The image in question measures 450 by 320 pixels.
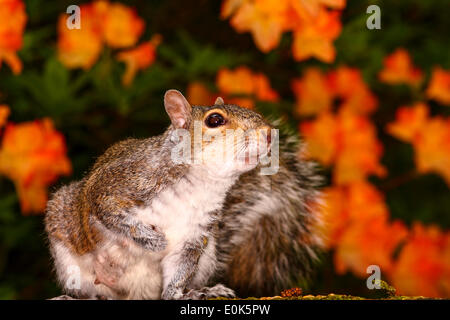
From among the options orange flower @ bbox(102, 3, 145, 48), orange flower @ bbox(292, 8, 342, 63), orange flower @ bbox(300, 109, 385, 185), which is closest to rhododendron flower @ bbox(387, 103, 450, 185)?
orange flower @ bbox(300, 109, 385, 185)

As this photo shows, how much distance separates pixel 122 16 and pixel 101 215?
1.77ft

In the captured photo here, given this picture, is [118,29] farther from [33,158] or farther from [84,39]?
[33,158]

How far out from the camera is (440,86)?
6.41 ft

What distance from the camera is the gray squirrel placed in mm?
938

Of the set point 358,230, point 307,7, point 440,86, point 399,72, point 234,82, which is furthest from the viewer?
point 399,72

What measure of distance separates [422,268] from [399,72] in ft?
1.87

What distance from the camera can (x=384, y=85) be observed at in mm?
2111

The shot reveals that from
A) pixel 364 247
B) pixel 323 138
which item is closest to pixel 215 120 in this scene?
pixel 323 138

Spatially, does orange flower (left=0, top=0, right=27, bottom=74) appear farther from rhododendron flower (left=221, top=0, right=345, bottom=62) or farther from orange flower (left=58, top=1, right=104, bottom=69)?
rhododendron flower (left=221, top=0, right=345, bottom=62)

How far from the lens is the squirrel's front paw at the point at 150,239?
995 mm

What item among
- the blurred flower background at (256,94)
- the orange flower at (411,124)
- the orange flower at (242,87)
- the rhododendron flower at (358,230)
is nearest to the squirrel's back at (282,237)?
the blurred flower background at (256,94)

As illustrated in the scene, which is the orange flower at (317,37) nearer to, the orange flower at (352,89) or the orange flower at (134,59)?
the orange flower at (134,59)
